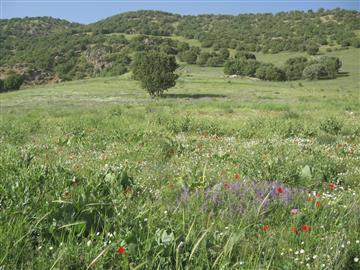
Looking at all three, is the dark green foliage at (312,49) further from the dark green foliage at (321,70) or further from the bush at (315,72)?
the bush at (315,72)

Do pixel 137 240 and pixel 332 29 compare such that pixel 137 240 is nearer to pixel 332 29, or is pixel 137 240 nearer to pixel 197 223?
pixel 197 223

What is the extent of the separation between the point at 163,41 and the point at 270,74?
240ft

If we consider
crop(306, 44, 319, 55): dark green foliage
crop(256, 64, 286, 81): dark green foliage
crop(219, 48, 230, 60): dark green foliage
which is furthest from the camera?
crop(219, 48, 230, 60): dark green foliage

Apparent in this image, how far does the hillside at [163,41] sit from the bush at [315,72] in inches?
1263

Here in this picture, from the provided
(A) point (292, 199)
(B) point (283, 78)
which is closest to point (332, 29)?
(B) point (283, 78)

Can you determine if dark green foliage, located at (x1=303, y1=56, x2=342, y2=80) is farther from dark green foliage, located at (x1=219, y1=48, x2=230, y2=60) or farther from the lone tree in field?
the lone tree in field

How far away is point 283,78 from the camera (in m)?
89.7

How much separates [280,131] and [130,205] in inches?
416

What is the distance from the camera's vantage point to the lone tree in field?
2199 inches

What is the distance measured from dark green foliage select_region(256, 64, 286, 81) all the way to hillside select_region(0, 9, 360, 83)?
24.3 metres

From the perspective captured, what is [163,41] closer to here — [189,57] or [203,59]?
[189,57]

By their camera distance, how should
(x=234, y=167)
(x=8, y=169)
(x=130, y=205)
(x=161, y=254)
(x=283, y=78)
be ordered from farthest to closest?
(x=283, y=78), (x=234, y=167), (x=8, y=169), (x=130, y=205), (x=161, y=254)

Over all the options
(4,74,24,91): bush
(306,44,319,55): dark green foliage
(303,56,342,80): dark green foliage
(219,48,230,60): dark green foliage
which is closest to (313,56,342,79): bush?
(303,56,342,80): dark green foliage

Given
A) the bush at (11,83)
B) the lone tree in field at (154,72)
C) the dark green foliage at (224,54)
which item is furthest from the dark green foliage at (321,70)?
the bush at (11,83)
